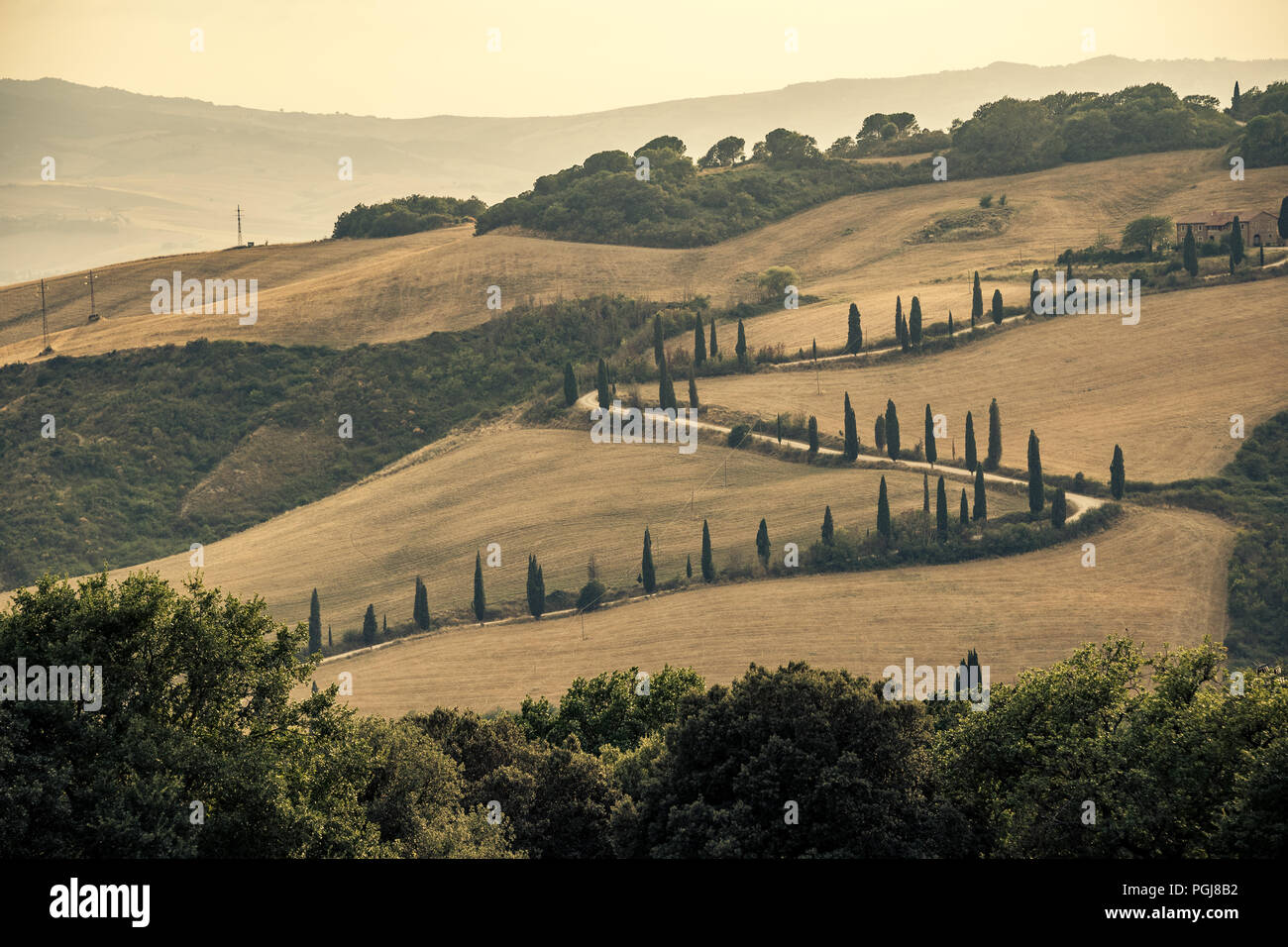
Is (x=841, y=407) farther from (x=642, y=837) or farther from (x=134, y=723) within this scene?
(x=134, y=723)

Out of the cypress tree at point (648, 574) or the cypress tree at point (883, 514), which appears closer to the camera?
the cypress tree at point (883, 514)

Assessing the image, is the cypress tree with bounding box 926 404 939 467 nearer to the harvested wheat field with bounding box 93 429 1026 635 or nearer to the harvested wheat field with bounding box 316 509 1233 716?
the harvested wheat field with bounding box 93 429 1026 635

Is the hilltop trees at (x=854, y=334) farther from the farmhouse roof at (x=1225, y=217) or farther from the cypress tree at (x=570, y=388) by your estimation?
the farmhouse roof at (x=1225, y=217)

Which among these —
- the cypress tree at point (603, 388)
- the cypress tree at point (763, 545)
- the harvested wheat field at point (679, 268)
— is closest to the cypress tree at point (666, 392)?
the cypress tree at point (603, 388)

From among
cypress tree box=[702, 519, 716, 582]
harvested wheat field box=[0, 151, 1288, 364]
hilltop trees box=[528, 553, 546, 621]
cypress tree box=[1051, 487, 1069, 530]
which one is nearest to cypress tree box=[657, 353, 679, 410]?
harvested wheat field box=[0, 151, 1288, 364]

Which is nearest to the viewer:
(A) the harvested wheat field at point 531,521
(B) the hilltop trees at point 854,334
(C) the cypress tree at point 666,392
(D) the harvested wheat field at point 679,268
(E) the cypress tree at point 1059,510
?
(E) the cypress tree at point 1059,510

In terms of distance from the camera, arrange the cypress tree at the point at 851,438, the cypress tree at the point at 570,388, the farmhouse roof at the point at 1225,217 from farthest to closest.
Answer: the farmhouse roof at the point at 1225,217
the cypress tree at the point at 570,388
the cypress tree at the point at 851,438
